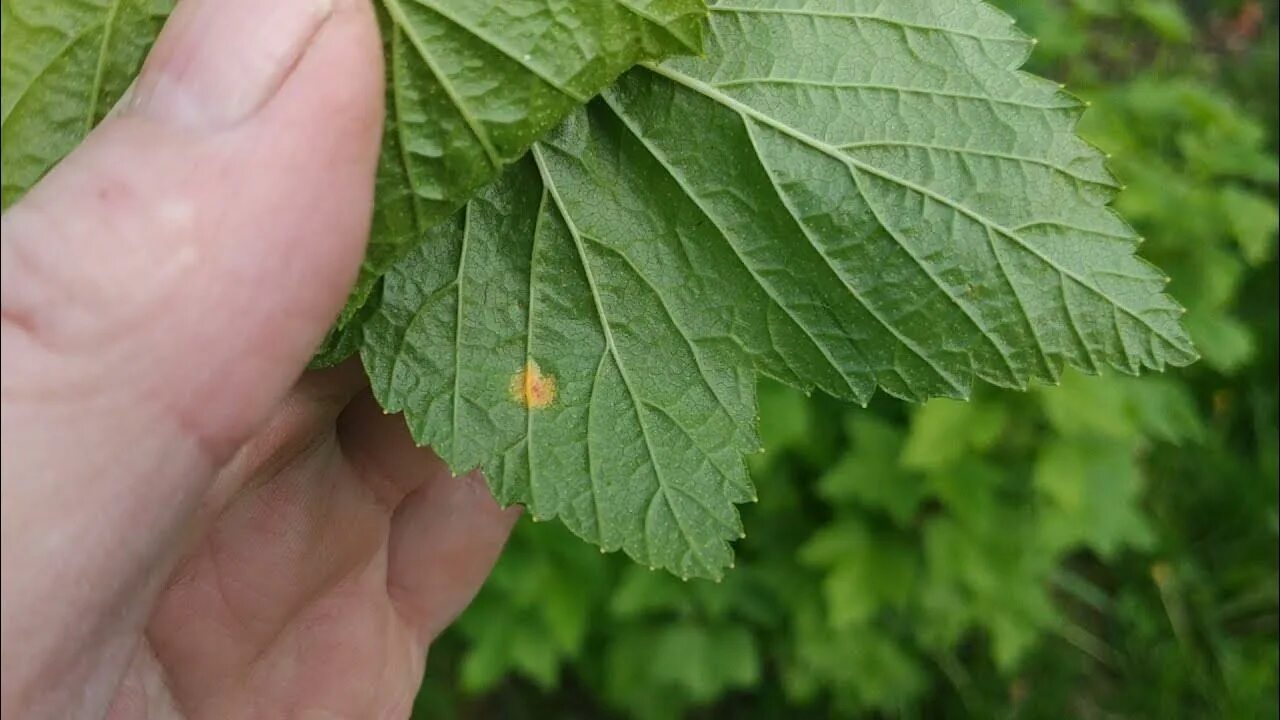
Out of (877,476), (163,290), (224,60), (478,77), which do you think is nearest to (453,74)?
(478,77)

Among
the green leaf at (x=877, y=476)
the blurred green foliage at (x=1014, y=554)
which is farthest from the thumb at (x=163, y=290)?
the green leaf at (x=877, y=476)

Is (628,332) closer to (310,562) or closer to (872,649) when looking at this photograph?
(310,562)

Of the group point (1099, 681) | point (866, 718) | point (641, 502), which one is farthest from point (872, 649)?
point (641, 502)

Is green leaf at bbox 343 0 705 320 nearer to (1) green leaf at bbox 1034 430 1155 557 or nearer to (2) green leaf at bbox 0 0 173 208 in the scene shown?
(2) green leaf at bbox 0 0 173 208

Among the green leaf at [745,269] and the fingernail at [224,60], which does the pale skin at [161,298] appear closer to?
the fingernail at [224,60]

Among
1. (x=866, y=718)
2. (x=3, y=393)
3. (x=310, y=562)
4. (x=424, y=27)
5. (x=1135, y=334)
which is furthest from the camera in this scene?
(x=866, y=718)

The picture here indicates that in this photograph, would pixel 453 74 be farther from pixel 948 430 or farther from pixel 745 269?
pixel 948 430

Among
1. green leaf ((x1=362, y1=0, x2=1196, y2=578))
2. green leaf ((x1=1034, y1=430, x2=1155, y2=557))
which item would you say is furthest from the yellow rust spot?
green leaf ((x1=1034, y1=430, x2=1155, y2=557))
